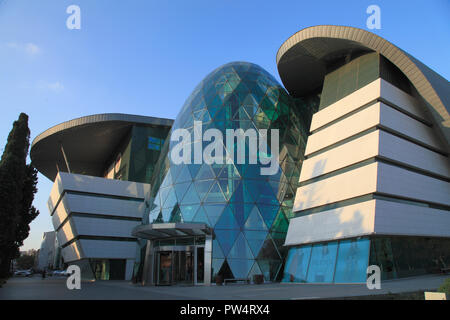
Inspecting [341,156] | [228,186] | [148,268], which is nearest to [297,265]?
[228,186]

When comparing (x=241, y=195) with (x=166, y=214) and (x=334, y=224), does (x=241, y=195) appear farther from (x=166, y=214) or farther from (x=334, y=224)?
(x=334, y=224)

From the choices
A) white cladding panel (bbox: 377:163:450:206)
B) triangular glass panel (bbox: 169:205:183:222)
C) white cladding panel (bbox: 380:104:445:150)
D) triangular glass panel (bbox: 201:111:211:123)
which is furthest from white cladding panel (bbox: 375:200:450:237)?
triangular glass panel (bbox: 201:111:211:123)

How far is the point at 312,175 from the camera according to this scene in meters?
27.4

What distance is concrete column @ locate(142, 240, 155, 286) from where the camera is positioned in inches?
1061

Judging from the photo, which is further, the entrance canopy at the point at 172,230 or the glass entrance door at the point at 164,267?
the glass entrance door at the point at 164,267

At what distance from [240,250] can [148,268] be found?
7.40 meters

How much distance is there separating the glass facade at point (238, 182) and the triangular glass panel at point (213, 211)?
7 centimetres

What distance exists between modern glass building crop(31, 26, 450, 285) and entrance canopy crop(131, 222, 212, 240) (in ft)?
0.29

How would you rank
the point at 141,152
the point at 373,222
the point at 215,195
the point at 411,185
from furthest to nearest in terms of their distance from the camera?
the point at 141,152 < the point at 215,195 < the point at 411,185 < the point at 373,222

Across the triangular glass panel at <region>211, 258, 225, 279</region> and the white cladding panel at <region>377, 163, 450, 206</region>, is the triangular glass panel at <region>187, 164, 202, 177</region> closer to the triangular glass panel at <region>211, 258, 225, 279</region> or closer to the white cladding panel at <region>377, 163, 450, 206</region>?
the triangular glass panel at <region>211, 258, 225, 279</region>

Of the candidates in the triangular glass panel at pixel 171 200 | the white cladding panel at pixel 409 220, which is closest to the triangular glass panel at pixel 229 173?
the triangular glass panel at pixel 171 200

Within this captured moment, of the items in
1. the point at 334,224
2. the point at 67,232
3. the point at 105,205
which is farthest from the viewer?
the point at 67,232

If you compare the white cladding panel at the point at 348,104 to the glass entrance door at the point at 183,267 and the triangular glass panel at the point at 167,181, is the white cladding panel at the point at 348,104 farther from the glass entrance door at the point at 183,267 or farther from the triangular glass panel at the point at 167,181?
the glass entrance door at the point at 183,267

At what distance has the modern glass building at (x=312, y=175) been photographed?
2239 centimetres
